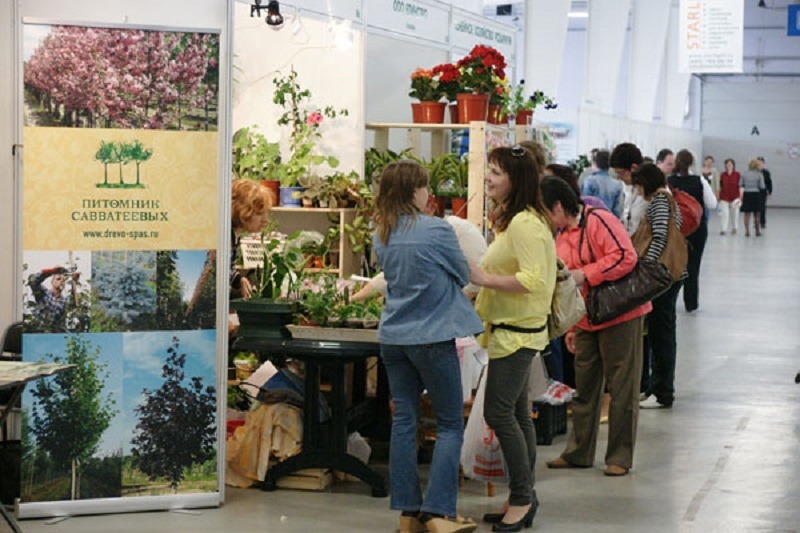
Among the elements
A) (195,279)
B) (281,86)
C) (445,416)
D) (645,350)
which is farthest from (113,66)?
(645,350)

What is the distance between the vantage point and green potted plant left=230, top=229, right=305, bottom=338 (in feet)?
17.7

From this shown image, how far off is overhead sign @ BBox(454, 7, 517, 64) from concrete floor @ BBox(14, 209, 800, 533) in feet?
9.22

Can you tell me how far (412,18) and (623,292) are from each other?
10.8 feet

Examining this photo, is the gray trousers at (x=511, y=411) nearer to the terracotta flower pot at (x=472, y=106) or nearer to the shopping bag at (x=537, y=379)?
the shopping bag at (x=537, y=379)

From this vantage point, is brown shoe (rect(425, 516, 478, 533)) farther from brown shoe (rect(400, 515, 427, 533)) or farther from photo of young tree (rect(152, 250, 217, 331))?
photo of young tree (rect(152, 250, 217, 331))

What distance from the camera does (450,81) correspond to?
7742 mm

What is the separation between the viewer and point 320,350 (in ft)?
17.2

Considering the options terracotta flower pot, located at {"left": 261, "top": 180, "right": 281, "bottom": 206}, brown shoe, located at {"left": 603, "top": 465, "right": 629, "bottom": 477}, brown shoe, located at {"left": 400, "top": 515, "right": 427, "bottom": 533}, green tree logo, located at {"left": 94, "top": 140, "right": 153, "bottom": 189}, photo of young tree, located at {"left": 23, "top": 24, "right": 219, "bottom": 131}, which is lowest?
brown shoe, located at {"left": 603, "top": 465, "right": 629, "bottom": 477}

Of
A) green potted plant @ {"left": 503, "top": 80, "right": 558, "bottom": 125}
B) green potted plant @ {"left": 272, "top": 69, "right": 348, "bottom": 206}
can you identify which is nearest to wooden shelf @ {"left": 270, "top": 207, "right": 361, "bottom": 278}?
green potted plant @ {"left": 272, "top": 69, "right": 348, "bottom": 206}

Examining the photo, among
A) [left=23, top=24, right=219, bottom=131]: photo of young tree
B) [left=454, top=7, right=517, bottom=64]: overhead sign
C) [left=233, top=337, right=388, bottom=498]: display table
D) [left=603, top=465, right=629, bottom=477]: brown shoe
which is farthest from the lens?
[left=454, top=7, right=517, bottom=64]: overhead sign

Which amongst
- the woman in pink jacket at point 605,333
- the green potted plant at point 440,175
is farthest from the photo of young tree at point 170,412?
the green potted plant at point 440,175

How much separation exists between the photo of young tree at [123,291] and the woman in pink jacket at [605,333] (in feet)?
5.72

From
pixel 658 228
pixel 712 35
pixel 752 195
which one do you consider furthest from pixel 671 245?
pixel 752 195

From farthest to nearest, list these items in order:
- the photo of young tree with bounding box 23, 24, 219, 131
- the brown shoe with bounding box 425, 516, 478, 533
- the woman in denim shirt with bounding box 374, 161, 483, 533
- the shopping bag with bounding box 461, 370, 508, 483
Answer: the shopping bag with bounding box 461, 370, 508, 483 < the photo of young tree with bounding box 23, 24, 219, 131 < the brown shoe with bounding box 425, 516, 478, 533 < the woman in denim shirt with bounding box 374, 161, 483, 533
